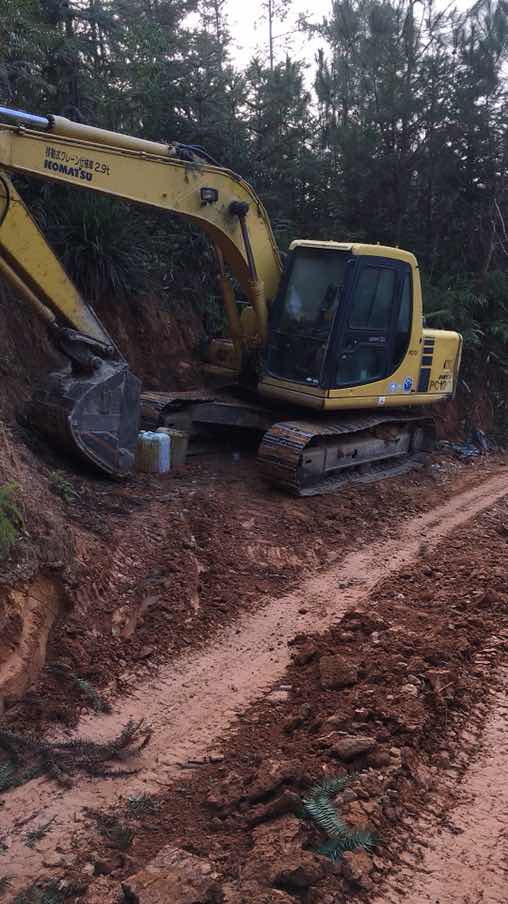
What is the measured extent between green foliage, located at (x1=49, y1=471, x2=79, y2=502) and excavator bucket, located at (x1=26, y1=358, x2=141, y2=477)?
1.67 feet

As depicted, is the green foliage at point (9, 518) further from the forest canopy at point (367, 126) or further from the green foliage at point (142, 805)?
the forest canopy at point (367, 126)

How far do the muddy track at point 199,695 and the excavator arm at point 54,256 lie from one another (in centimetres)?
231

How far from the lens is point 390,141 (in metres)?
15.0

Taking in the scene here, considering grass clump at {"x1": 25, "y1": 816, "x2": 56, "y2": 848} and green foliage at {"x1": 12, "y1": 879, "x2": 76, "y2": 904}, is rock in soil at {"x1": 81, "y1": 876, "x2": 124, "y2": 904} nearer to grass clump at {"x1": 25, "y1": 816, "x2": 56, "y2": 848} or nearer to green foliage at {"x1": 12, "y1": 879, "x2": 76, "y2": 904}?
green foliage at {"x1": 12, "y1": 879, "x2": 76, "y2": 904}

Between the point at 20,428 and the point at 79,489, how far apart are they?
0.98 m

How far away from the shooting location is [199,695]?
5.03 meters

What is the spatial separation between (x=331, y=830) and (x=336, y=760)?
1.99 ft

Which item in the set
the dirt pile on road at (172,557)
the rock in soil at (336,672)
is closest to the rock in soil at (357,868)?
the rock in soil at (336,672)

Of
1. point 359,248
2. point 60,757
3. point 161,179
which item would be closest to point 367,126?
point 359,248

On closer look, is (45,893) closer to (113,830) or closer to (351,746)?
(113,830)

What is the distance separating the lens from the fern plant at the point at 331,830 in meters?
3.48

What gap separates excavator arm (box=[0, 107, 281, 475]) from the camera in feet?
Answer: 21.7

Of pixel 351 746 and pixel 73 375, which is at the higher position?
pixel 73 375

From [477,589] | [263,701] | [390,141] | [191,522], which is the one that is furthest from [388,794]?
[390,141]
